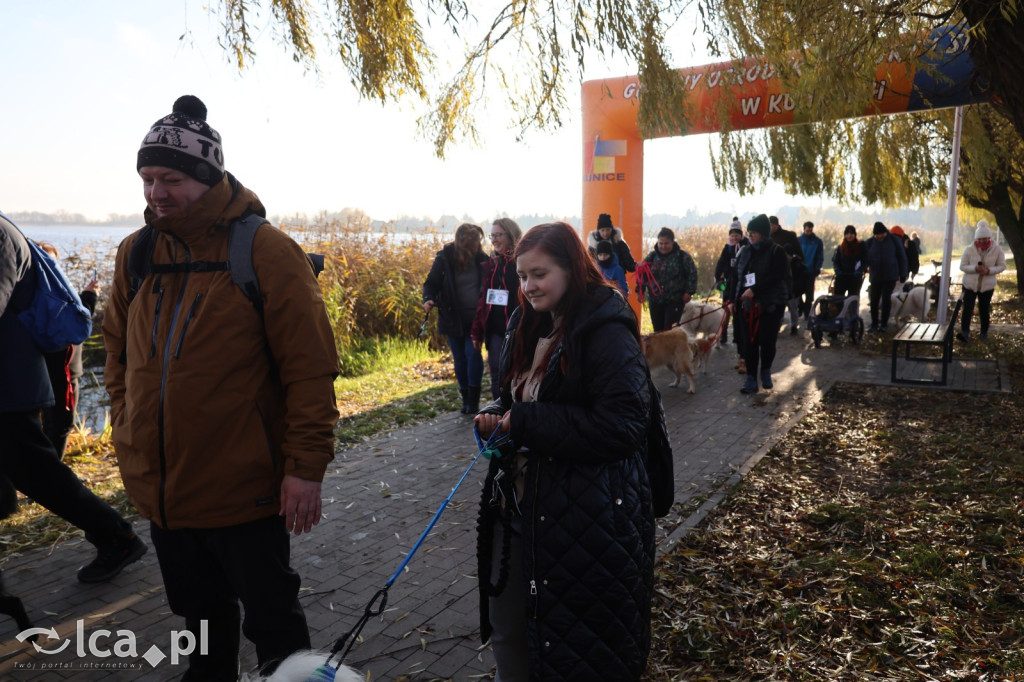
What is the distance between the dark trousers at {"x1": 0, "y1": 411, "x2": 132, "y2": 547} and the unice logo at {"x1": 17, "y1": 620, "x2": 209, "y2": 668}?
56 centimetres

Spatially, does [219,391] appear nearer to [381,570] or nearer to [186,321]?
[186,321]

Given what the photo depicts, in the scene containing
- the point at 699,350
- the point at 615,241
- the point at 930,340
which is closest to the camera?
the point at 930,340

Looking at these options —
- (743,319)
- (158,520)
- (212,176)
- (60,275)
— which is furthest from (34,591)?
(743,319)

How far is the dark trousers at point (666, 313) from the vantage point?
9625 millimetres

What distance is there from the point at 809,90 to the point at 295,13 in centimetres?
526

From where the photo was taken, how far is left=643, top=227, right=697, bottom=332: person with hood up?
9383mm

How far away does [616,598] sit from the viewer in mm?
2080

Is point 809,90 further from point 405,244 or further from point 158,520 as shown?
point 405,244

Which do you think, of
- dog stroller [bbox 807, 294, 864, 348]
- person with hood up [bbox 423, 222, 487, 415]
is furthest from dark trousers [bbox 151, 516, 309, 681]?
dog stroller [bbox 807, 294, 864, 348]

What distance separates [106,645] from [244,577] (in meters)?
1.58

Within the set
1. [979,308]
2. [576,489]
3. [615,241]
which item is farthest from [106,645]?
[979,308]

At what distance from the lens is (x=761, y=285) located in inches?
316

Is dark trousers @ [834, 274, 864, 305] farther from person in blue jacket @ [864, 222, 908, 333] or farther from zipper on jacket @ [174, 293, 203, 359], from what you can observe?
zipper on jacket @ [174, 293, 203, 359]

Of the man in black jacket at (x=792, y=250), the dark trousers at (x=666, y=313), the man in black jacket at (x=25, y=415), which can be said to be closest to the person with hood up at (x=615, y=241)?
the dark trousers at (x=666, y=313)
